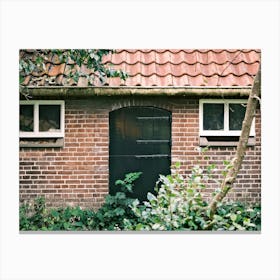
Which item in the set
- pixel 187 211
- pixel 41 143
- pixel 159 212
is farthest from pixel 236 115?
pixel 41 143

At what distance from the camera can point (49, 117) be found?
4914 mm

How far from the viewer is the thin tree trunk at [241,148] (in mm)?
4301

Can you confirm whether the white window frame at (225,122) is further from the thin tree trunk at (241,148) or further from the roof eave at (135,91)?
the thin tree trunk at (241,148)

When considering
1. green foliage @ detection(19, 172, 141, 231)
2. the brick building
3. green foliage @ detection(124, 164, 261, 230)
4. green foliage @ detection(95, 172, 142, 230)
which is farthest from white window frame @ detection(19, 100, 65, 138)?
green foliage @ detection(124, 164, 261, 230)

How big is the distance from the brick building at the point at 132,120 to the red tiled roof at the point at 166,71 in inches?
0.4

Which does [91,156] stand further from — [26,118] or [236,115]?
[236,115]

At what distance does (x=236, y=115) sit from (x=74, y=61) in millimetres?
1856

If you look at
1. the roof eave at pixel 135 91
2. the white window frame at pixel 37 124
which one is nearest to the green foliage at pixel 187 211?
the roof eave at pixel 135 91

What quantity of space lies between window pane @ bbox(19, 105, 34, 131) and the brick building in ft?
0.03

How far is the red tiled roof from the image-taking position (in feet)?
15.8

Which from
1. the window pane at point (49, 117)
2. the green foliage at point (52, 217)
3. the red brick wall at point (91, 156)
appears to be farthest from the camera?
the window pane at point (49, 117)

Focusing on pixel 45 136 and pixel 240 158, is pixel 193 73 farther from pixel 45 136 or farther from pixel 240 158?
pixel 45 136
